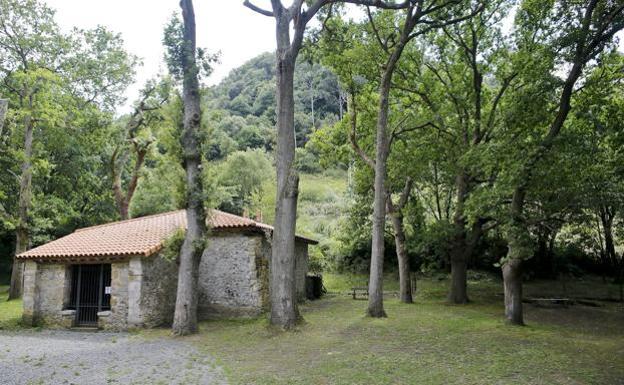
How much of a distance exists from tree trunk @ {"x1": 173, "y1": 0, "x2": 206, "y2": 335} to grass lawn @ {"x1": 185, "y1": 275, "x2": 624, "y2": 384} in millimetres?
753

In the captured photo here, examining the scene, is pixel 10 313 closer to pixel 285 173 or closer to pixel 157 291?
pixel 157 291

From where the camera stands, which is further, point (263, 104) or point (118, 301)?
point (263, 104)

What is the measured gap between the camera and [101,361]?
28.4 ft

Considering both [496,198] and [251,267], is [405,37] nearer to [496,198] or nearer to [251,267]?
[496,198]

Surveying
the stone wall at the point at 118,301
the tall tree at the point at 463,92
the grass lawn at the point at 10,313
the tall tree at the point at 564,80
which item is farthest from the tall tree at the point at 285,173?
the grass lawn at the point at 10,313

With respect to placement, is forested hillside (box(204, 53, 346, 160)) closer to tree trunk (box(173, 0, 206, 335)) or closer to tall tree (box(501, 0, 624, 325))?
tree trunk (box(173, 0, 206, 335))

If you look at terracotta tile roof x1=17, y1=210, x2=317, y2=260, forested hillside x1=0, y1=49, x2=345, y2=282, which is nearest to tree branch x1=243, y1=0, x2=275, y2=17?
forested hillside x1=0, y1=49, x2=345, y2=282

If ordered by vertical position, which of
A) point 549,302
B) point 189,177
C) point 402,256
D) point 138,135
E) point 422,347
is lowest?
point 549,302

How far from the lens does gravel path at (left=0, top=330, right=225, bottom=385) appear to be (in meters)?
7.22

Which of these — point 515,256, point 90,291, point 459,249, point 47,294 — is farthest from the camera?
point 459,249

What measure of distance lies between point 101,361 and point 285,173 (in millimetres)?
6272

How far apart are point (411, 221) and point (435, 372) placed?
1535cm

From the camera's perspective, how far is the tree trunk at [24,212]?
19.8 metres

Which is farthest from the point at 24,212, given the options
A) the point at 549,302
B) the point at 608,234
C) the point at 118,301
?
the point at 608,234
